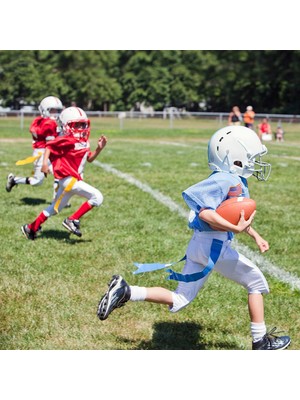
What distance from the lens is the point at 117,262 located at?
239 inches

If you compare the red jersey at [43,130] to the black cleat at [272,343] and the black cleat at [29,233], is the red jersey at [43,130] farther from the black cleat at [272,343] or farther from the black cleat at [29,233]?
the black cleat at [272,343]

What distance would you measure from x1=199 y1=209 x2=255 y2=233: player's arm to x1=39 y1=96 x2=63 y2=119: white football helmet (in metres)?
6.50

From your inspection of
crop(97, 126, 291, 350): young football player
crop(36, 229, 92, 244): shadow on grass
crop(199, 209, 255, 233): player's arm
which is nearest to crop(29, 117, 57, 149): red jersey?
crop(36, 229, 92, 244): shadow on grass

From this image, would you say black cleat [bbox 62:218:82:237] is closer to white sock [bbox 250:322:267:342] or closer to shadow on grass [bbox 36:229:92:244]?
shadow on grass [bbox 36:229:92:244]

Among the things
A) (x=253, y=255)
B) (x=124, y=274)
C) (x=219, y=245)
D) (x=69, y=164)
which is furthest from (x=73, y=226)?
(x=219, y=245)

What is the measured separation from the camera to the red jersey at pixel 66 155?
7168 mm

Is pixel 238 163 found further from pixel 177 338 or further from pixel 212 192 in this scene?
pixel 177 338

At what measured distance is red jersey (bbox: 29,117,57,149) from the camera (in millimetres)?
10141

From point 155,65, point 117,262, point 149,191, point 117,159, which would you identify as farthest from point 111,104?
point 117,262

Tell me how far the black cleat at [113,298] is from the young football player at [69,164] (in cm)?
316

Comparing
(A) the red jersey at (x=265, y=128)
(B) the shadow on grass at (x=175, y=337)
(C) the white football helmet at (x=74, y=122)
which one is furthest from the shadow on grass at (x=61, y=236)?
(A) the red jersey at (x=265, y=128)

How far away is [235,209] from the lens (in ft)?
12.6

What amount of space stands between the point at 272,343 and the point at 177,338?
657 millimetres

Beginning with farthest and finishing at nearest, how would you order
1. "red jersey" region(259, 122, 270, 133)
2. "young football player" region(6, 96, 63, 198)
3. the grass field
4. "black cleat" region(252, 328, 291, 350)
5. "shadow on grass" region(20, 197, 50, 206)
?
"red jersey" region(259, 122, 270, 133), "young football player" region(6, 96, 63, 198), "shadow on grass" region(20, 197, 50, 206), the grass field, "black cleat" region(252, 328, 291, 350)
